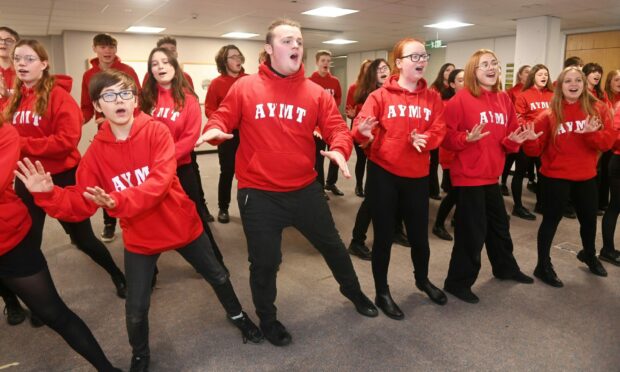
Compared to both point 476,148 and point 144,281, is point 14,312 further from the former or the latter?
point 476,148

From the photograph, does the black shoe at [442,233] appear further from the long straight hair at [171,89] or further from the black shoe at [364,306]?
the long straight hair at [171,89]

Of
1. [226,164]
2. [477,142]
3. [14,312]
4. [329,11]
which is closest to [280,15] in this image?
[329,11]

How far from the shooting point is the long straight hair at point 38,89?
8.61 ft

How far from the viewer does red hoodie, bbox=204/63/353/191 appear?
Result: 2.29 m

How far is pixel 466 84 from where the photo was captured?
2.88m

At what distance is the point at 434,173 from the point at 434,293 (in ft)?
9.47

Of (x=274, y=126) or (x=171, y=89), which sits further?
(x=171, y=89)

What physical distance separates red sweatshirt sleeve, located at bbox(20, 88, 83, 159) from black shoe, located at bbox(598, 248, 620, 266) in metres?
4.06

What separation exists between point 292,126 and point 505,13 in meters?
7.26

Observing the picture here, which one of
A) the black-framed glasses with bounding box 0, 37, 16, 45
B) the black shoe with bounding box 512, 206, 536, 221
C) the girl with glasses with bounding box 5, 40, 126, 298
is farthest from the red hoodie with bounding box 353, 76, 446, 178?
the black shoe with bounding box 512, 206, 536, 221

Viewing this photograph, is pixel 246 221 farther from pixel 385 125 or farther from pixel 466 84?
pixel 466 84

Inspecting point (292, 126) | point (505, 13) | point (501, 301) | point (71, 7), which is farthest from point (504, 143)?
point (71, 7)

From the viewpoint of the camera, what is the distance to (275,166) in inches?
90.5

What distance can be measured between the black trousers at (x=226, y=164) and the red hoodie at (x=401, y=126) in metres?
2.20
